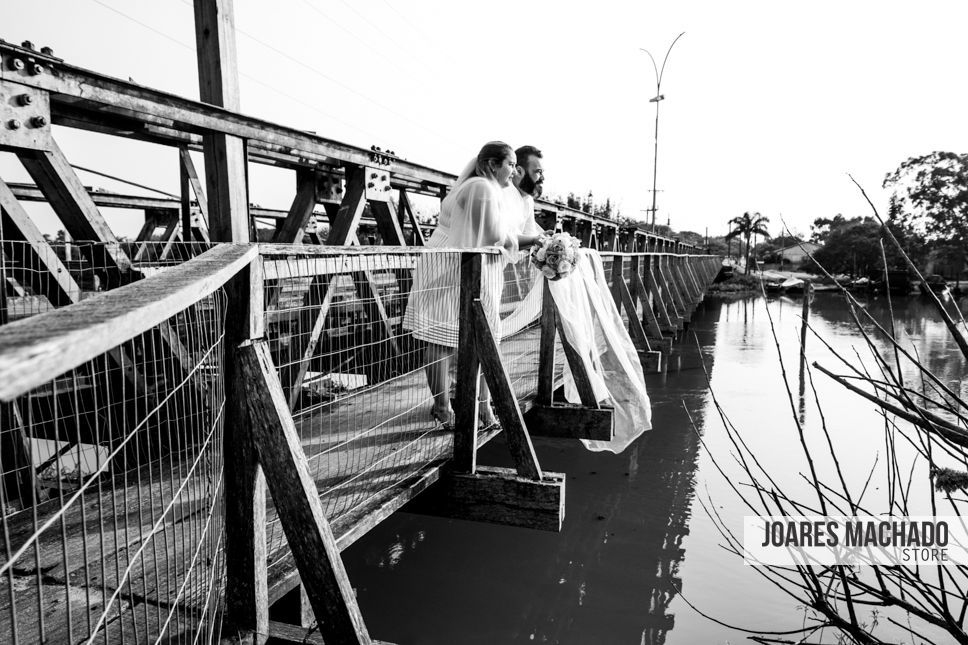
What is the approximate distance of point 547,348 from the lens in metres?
5.31

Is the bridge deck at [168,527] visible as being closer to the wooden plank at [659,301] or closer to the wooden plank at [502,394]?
the wooden plank at [502,394]

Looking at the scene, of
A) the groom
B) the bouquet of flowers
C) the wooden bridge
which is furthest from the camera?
the groom

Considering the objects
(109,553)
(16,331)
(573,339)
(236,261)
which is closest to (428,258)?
(573,339)

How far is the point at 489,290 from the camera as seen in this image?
13.2ft

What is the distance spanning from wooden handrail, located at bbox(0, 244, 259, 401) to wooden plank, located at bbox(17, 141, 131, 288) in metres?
2.43

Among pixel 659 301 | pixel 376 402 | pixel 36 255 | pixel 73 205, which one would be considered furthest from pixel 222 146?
pixel 659 301

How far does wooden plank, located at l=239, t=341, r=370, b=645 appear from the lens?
1818mm

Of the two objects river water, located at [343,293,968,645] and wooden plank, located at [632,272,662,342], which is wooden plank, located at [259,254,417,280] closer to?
river water, located at [343,293,968,645]

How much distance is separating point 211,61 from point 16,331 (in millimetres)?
3646

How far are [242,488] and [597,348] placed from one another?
12.8 ft

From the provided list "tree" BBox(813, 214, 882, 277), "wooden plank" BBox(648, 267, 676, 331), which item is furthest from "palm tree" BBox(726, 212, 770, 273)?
"wooden plank" BBox(648, 267, 676, 331)

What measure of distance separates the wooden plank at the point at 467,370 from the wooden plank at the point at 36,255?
2.00m

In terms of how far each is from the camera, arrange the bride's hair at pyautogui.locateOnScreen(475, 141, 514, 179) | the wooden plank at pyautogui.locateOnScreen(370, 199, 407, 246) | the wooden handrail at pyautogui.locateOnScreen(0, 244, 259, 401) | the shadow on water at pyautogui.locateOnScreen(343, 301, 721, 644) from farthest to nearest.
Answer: the wooden plank at pyautogui.locateOnScreen(370, 199, 407, 246) < the bride's hair at pyautogui.locateOnScreen(475, 141, 514, 179) < the shadow on water at pyautogui.locateOnScreen(343, 301, 721, 644) < the wooden handrail at pyautogui.locateOnScreen(0, 244, 259, 401)

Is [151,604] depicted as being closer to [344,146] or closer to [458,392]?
[458,392]
